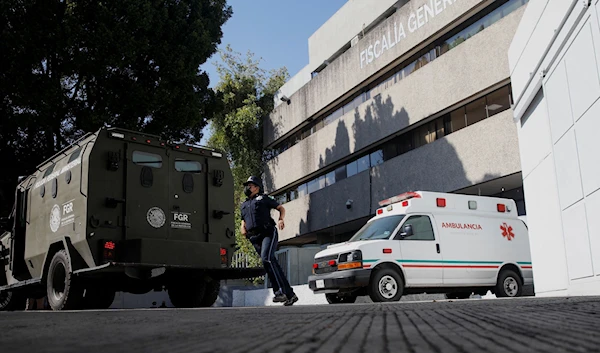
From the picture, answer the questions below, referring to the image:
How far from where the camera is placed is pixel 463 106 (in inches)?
684

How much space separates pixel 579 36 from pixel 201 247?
6635 millimetres

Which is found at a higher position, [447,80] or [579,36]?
[447,80]

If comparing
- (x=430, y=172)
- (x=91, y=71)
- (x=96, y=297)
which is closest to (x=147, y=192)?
(x=96, y=297)

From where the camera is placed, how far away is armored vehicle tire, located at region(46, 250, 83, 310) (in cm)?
887

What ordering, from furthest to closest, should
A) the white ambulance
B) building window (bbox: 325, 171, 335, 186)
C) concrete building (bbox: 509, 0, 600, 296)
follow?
building window (bbox: 325, 171, 335, 186) → the white ambulance → concrete building (bbox: 509, 0, 600, 296)

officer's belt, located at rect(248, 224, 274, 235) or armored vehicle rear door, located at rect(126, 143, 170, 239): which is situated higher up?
armored vehicle rear door, located at rect(126, 143, 170, 239)

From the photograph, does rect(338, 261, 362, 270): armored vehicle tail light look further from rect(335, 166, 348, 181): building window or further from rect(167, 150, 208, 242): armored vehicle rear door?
rect(335, 166, 348, 181): building window

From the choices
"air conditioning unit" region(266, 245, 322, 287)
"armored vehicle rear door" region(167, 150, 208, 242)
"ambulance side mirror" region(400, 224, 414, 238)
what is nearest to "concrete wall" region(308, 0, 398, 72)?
"air conditioning unit" region(266, 245, 322, 287)

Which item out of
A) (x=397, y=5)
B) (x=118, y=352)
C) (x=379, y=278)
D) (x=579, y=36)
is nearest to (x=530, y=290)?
(x=379, y=278)

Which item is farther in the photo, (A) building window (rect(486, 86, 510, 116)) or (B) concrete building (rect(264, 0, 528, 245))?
(B) concrete building (rect(264, 0, 528, 245))

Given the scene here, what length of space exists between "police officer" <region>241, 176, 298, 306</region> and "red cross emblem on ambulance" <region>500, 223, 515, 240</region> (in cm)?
574

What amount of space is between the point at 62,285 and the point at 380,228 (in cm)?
602

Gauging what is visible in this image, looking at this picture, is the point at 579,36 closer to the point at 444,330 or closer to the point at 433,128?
the point at 444,330

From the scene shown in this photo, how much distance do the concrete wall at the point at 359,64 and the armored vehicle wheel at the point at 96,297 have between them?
11848mm
